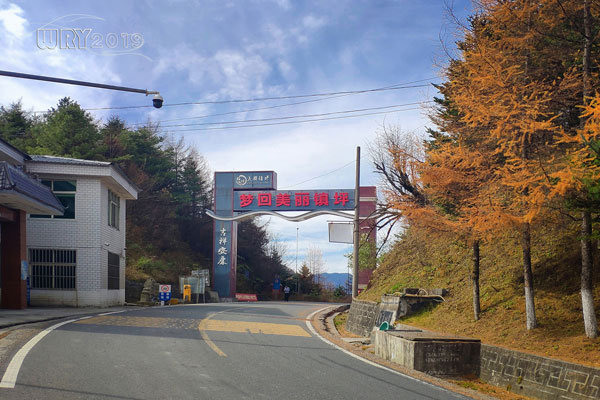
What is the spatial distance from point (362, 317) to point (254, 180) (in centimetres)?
2470

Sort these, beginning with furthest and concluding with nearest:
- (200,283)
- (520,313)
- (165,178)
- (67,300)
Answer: (165,178) → (200,283) → (67,300) → (520,313)

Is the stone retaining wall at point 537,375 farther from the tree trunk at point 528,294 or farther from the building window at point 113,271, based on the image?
the building window at point 113,271

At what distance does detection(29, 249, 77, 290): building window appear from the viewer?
24.1 meters

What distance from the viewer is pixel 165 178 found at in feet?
179

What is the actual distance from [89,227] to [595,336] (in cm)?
2128

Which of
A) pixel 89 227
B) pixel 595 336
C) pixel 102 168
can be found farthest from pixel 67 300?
pixel 595 336

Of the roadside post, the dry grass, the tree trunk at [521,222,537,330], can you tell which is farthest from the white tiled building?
the tree trunk at [521,222,537,330]

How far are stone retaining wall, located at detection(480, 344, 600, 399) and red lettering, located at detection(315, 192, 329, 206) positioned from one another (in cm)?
2962

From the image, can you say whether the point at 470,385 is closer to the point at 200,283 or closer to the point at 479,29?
the point at 479,29

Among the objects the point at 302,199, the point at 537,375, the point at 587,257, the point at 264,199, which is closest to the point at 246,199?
the point at 264,199

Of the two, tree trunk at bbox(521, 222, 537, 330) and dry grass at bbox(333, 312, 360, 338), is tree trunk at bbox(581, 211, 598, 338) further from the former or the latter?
dry grass at bbox(333, 312, 360, 338)

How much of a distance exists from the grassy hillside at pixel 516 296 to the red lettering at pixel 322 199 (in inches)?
766

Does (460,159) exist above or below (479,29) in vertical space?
below

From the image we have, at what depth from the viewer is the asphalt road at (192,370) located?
654 centimetres
